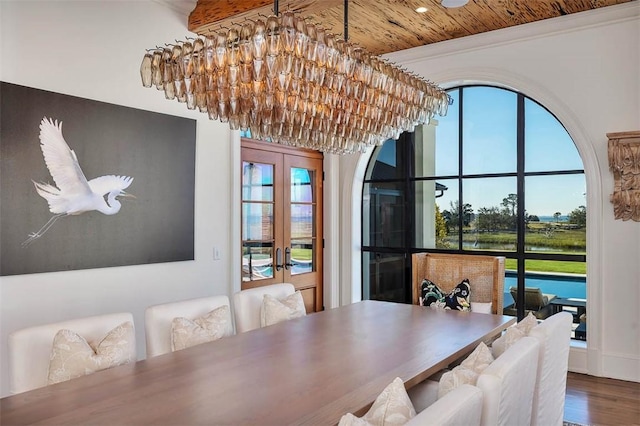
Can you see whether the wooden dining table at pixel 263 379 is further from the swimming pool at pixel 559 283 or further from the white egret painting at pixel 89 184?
the swimming pool at pixel 559 283


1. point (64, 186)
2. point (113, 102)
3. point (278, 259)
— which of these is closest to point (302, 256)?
point (278, 259)

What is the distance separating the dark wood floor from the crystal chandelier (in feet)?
7.60

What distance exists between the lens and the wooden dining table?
1.58 m

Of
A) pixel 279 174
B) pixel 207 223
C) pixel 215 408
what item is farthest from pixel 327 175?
pixel 215 408

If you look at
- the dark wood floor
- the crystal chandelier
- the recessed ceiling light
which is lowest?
the dark wood floor

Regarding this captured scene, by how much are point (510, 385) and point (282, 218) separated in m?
3.74

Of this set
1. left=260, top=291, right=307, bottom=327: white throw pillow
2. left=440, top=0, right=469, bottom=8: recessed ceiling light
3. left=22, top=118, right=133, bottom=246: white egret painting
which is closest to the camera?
left=260, top=291, right=307, bottom=327: white throw pillow

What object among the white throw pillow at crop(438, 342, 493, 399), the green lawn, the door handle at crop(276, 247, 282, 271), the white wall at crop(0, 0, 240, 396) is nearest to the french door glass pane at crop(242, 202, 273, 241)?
the door handle at crop(276, 247, 282, 271)

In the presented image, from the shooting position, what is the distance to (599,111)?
4.10m

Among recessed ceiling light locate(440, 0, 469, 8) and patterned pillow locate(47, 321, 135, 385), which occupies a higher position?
recessed ceiling light locate(440, 0, 469, 8)

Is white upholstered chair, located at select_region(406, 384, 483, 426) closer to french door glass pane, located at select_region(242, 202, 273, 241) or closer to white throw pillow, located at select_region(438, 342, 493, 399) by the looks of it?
white throw pillow, located at select_region(438, 342, 493, 399)

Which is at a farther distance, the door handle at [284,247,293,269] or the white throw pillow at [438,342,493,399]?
the door handle at [284,247,293,269]

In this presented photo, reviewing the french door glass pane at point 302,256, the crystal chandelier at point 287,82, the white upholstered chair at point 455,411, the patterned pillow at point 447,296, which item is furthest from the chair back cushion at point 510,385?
the french door glass pane at point 302,256

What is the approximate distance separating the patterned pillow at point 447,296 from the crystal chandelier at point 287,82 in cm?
162
